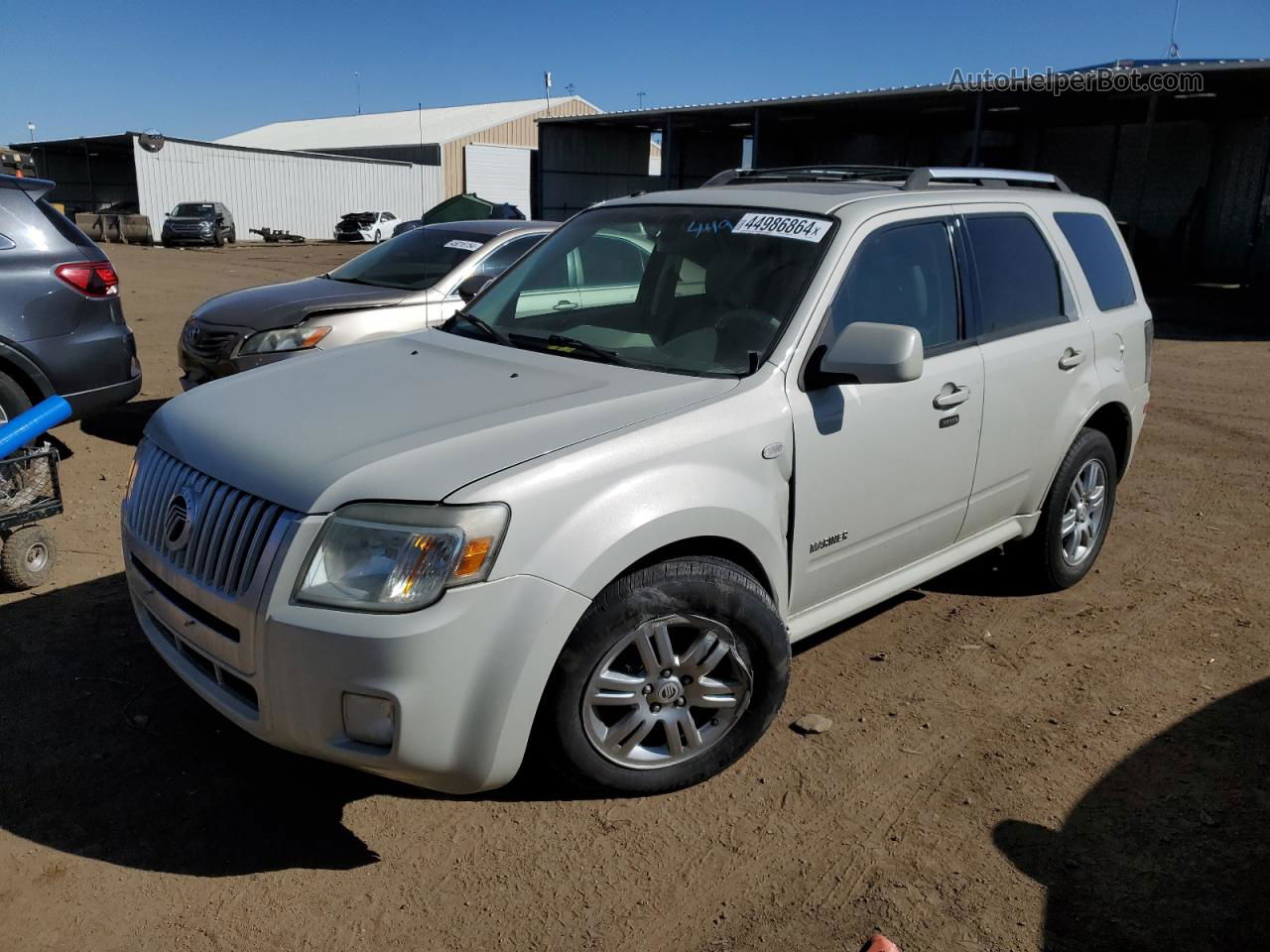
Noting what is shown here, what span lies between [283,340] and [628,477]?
4866 millimetres

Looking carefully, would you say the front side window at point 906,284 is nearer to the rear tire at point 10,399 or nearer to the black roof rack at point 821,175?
the black roof rack at point 821,175

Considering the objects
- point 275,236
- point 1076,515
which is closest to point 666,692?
point 1076,515

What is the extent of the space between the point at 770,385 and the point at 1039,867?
1615mm

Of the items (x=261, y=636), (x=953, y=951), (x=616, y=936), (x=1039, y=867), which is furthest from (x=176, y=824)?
(x=1039, y=867)

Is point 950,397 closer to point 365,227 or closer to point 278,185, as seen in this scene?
point 365,227

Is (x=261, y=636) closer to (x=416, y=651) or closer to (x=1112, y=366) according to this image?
(x=416, y=651)

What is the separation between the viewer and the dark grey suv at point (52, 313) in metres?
5.90

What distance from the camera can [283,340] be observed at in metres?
6.97

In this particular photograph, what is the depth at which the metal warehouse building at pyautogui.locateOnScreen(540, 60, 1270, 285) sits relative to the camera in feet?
72.4

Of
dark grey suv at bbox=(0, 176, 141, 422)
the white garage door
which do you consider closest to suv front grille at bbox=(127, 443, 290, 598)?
dark grey suv at bbox=(0, 176, 141, 422)

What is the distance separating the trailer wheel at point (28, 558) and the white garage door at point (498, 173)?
47.6 meters

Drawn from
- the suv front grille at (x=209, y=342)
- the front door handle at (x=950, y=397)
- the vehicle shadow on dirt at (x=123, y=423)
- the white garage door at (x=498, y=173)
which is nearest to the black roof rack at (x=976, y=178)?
the front door handle at (x=950, y=397)

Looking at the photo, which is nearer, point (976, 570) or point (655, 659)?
point (655, 659)

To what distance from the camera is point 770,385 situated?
3246 mm
